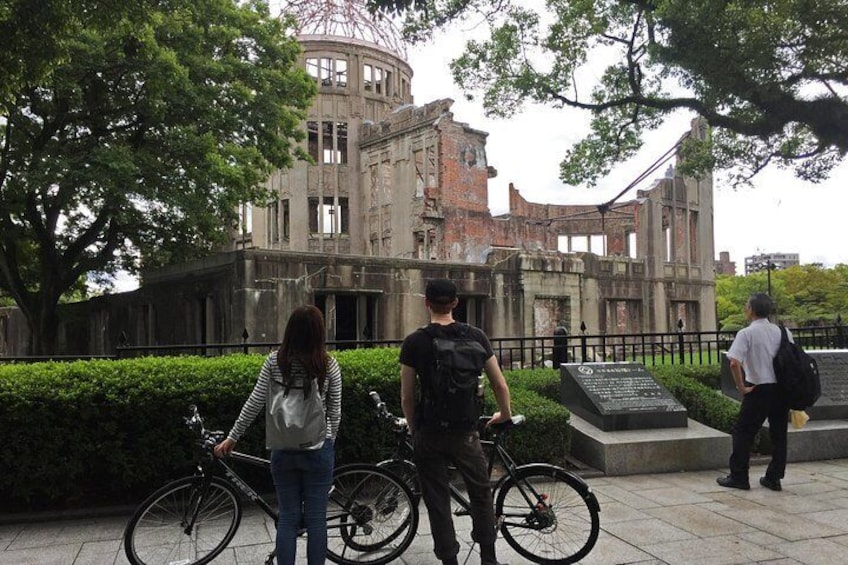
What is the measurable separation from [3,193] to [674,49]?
1874cm

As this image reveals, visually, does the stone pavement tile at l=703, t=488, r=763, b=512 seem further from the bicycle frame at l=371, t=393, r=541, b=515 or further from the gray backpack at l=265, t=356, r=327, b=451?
the gray backpack at l=265, t=356, r=327, b=451

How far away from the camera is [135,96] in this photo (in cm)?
1952

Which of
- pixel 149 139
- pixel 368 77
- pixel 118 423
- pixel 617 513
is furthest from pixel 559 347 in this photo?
pixel 368 77

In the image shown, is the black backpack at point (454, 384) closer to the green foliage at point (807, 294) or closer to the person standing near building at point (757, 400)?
the person standing near building at point (757, 400)

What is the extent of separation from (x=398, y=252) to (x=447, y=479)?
117ft

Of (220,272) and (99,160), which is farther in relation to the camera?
(99,160)

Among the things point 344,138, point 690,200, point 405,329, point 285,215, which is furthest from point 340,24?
point 405,329

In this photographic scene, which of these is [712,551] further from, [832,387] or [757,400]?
[832,387]

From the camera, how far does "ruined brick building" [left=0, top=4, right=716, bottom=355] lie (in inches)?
665

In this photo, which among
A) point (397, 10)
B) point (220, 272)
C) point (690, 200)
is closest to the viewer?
point (397, 10)

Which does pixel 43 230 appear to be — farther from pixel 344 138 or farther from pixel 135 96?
pixel 344 138

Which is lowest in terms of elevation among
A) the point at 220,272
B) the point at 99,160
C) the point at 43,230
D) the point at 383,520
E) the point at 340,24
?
the point at 383,520

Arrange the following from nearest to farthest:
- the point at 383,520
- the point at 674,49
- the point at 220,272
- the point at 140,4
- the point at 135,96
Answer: the point at 383,520 < the point at 140,4 < the point at 674,49 < the point at 220,272 < the point at 135,96

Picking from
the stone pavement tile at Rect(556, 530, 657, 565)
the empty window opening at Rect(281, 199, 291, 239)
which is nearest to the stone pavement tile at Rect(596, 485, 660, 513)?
the stone pavement tile at Rect(556, 530, 657, 565)
